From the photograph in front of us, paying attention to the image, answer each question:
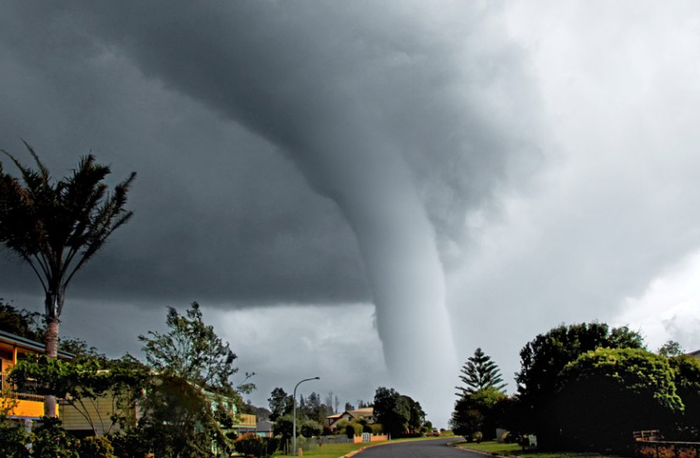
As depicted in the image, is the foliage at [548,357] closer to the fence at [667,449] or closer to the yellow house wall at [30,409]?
the fence at [667,449]

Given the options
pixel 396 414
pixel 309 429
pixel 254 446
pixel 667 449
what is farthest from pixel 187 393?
pixel 396 414

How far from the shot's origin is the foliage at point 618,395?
→ 121 feet

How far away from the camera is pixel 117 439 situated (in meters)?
25.3

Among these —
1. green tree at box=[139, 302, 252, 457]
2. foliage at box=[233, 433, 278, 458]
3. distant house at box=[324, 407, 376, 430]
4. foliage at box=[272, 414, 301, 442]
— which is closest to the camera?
green tree at box=[139, 302, 252, 457]

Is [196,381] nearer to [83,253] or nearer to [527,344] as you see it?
[83,253]

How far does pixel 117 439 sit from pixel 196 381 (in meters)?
5.45

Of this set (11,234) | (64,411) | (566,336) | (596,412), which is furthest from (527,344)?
(11,234)

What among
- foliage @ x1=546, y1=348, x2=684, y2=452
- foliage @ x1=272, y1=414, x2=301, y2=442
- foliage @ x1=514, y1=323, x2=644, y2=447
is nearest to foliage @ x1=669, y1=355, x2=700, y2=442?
foliage @ x1=546, y1=348, x2=684, y2=452

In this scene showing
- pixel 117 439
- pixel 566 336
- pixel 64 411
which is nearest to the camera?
pixel 117 439

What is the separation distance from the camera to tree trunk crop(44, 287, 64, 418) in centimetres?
2942

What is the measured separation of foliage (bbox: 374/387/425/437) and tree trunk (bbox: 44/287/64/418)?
111 meters

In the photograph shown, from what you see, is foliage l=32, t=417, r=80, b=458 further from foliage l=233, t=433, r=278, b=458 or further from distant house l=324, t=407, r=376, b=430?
distant house l=324, t=407, r=376, b=430

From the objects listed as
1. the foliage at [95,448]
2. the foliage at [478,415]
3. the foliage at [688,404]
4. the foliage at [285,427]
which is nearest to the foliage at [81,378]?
Answer: the foliage at [95,448]

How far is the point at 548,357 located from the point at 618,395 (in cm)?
1659
